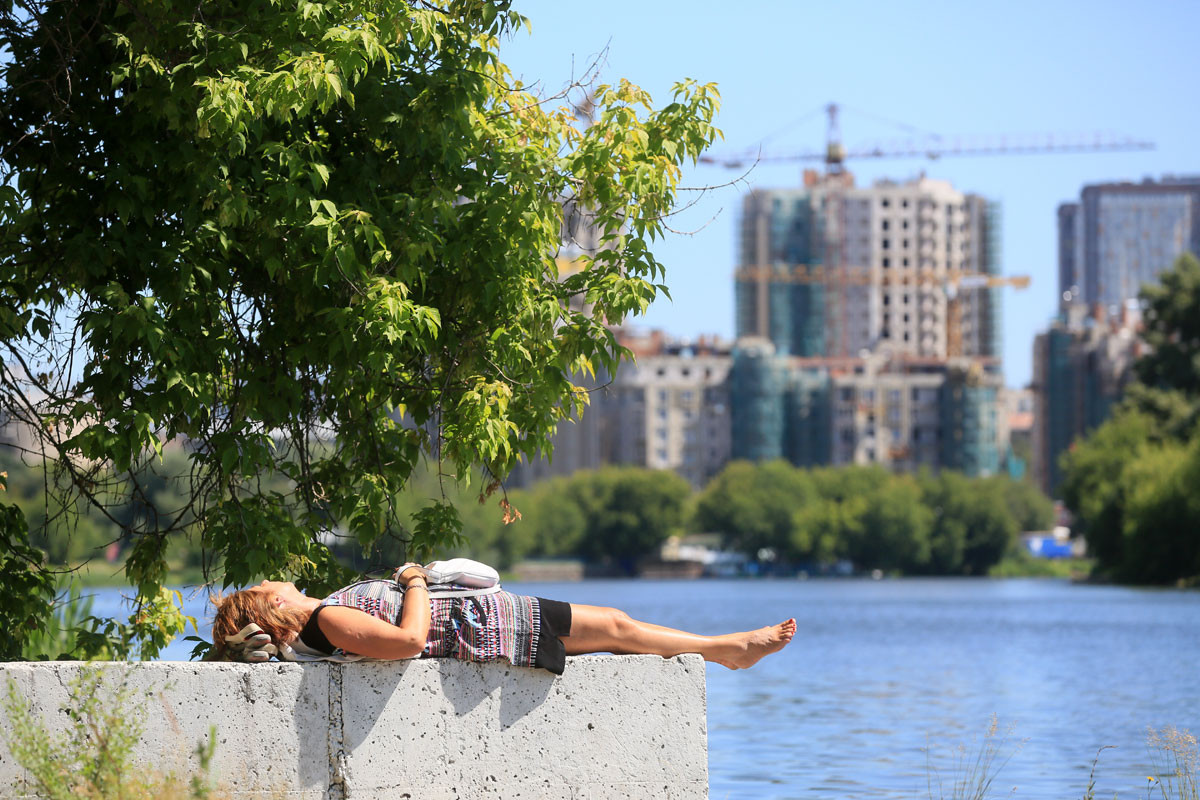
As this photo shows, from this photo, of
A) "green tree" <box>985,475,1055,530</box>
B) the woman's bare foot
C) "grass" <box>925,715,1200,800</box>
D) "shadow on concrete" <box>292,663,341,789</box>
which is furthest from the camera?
"green tree" <box>985,475,1055,530</box>

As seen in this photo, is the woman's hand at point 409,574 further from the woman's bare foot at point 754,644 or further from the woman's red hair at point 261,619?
the woman's bare foot at point 754,644

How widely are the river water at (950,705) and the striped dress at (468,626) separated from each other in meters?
4.60

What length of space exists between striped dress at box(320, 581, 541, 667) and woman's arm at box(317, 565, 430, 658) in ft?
0.51

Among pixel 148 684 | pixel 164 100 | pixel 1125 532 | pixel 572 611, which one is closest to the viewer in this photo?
pixel 148 684

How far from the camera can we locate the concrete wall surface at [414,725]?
26.5 ft

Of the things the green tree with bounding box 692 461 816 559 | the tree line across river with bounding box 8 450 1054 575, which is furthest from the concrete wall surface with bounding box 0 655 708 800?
the green tree with bounding box 692 461 816 559

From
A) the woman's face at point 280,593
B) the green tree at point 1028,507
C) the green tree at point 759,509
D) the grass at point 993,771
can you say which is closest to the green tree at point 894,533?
the green tree at point 759,509

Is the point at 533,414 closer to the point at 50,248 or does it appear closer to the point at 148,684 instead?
the point at 50,248

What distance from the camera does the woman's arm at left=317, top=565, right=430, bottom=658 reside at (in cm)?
809

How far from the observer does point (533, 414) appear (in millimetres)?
11273

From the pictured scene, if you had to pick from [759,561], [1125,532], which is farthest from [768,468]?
[1125,532]

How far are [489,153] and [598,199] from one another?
75 cm

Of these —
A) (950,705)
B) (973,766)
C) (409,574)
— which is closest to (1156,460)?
(950,705)

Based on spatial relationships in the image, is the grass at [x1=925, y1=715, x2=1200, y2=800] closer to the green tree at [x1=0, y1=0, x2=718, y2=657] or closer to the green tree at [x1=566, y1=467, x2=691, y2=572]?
the green tree at [x1=0, y1=0, x2=718, y2=657]
